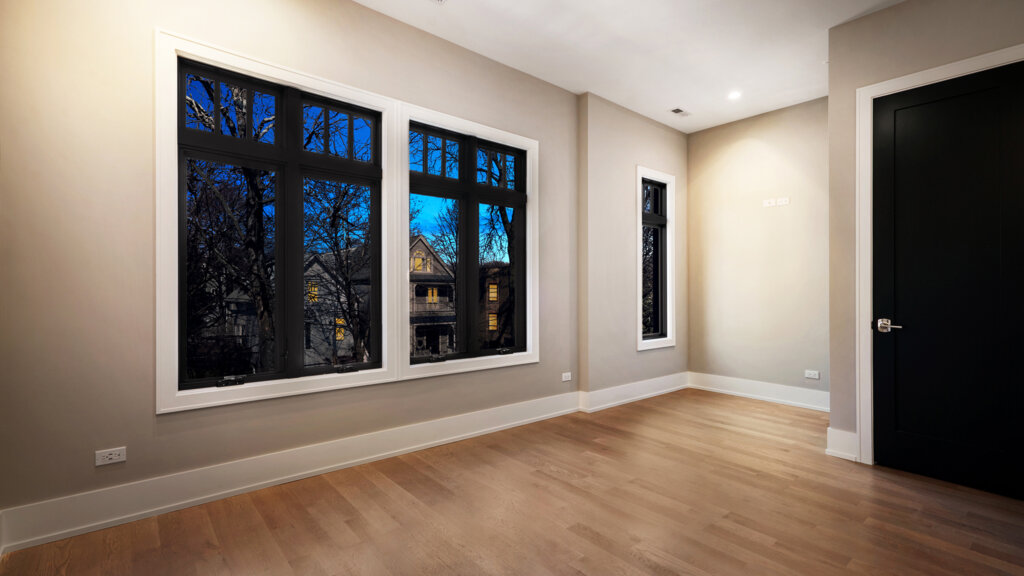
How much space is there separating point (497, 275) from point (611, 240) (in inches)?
57.1

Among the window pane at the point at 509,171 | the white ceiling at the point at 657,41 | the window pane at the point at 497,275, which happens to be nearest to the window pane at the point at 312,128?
the white ceiling at the point at 657,41

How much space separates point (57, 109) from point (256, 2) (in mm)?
1259

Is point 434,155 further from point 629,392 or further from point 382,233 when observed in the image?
point 629,392

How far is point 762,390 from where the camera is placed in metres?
5.34

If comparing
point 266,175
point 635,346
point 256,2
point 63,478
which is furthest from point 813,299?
point 63,478

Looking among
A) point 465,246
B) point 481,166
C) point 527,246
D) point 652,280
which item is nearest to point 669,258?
point 652,280

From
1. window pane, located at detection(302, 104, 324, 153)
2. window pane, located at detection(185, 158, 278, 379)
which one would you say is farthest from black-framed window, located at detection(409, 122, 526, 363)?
window pane, located at detection(185, 158, 278, 379)

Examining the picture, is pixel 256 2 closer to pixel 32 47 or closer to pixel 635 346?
pixel 32 47

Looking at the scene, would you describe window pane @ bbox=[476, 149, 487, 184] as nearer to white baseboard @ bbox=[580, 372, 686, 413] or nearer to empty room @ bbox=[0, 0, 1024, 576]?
empty room @ bbox=[0, 0, 1024, 576]

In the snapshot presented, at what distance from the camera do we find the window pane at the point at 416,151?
3.79 m

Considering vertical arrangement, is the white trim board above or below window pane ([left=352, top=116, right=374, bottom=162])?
below

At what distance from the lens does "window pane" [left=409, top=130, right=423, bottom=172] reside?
12.4 ft

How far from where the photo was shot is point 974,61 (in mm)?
2959

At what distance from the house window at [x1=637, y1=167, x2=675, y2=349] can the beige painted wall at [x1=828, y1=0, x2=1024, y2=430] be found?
228 cm
